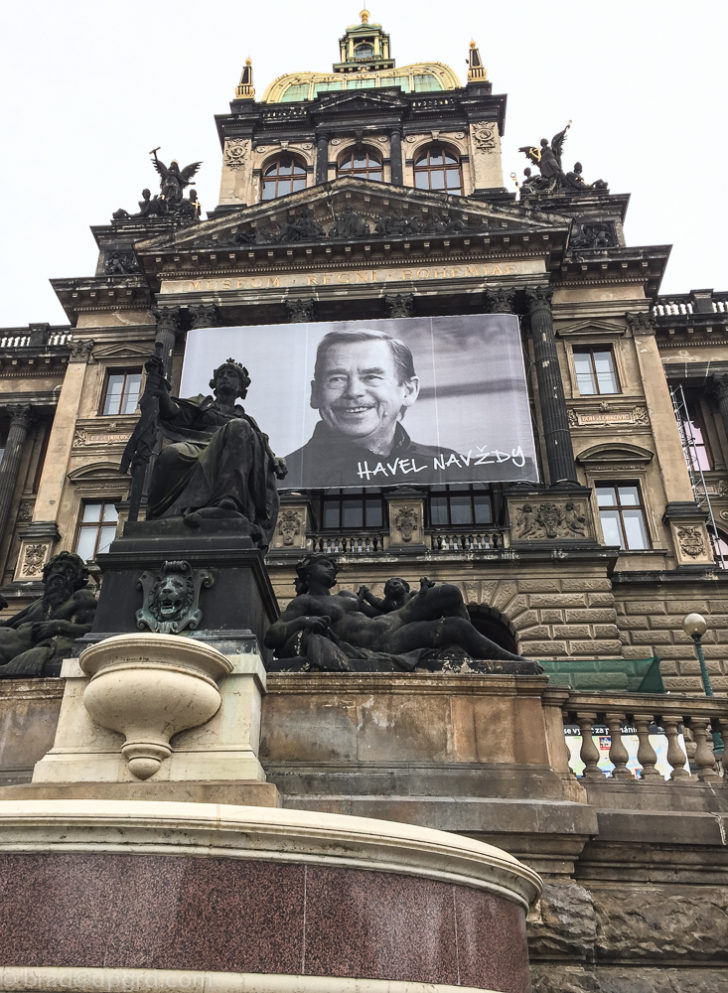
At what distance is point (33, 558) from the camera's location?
27.4 meters

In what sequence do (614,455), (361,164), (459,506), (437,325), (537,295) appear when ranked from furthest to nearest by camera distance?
1. (361,164)
2. (537,295)
3. (437,325)
4. (614,455)
5. (459,506)

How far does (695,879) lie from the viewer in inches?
241

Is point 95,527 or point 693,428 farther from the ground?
point 693,428

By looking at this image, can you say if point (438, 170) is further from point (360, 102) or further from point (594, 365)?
point (594, 365)

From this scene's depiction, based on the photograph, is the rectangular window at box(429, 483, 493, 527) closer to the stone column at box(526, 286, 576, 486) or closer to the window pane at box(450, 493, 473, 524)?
the window pane at box(450, 493, 473, 524)

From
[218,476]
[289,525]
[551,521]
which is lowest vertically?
[218,476]

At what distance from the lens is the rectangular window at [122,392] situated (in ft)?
103

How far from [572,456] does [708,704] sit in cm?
2003

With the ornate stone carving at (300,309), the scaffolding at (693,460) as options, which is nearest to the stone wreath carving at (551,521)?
the scaffolding at (693,460)

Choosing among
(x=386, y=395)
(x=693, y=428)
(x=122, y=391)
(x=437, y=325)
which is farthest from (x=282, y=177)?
(x=693, y=428)

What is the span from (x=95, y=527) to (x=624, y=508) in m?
16.9

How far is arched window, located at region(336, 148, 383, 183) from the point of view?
37438mm

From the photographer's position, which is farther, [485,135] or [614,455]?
[485,135]

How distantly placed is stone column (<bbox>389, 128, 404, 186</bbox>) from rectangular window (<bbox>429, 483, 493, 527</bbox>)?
1538 cm
